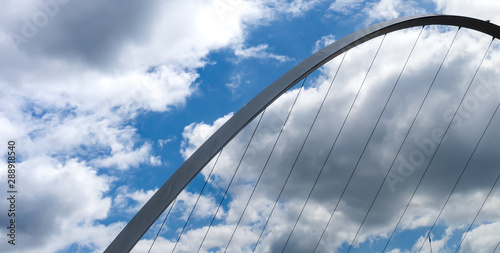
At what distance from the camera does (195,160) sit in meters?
10.7

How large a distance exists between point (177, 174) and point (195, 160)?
0.60 metres

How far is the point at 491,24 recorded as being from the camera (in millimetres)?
15344

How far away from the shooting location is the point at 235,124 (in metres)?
11.3

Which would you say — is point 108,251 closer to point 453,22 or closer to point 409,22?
point 409,22

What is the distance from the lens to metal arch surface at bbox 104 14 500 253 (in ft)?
32.1

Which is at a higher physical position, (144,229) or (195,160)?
(195,160)

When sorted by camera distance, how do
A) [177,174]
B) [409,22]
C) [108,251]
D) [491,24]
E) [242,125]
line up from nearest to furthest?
[108,251] → [177,174] → [242,125] → [409,22] → [491,24]

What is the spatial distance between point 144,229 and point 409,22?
11.1m

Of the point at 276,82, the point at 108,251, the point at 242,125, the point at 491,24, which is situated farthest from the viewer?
the point at 491,24

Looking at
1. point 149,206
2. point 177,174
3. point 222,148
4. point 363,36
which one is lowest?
point 149,206

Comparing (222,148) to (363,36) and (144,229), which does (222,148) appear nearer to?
(144,229)

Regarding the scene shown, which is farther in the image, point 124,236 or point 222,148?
point 222,148

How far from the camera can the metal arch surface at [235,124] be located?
32.1 feet

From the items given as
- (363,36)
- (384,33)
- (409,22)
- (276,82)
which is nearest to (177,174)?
(276,82)
